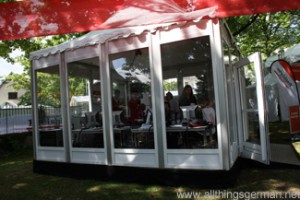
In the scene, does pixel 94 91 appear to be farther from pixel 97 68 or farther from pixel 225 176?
pixel 225 176

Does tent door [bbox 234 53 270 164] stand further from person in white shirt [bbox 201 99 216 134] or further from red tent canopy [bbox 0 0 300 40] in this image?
red tent canopy [bbox 0 0 300 40]

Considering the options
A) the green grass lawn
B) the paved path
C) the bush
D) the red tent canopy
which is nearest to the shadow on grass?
the paved path

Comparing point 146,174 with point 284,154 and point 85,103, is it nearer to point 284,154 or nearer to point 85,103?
point 85,103

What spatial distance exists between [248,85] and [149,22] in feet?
12.7

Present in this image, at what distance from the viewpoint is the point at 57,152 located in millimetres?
7246

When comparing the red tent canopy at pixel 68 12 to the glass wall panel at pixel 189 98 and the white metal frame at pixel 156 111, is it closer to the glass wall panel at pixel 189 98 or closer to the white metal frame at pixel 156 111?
the white metal frame at pixel 156 111

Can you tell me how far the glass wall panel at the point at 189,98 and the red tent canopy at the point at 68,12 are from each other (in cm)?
253

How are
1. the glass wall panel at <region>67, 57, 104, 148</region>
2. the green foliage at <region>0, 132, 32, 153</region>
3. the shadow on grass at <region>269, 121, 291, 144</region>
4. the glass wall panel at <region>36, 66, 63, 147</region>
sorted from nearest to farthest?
1. the glass wall panel at <region>67, 57, 104, 148</region>
2. the glass wall panel at <region>36, 66, 63, 147</region>
3. the shadow on grass at <region>269, 121, 291, 144</region>
4. the green foliage at <region>0, 132, 32, 153</region>

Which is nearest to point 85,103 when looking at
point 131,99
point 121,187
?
point 131,99

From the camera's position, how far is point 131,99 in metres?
6.46

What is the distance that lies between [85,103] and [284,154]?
189 inches

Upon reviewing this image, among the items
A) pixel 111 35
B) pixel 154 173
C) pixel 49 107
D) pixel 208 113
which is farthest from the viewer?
pixel 49 107

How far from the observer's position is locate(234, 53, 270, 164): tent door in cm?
572

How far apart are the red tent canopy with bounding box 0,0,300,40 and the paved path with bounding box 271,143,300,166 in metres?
4.76
